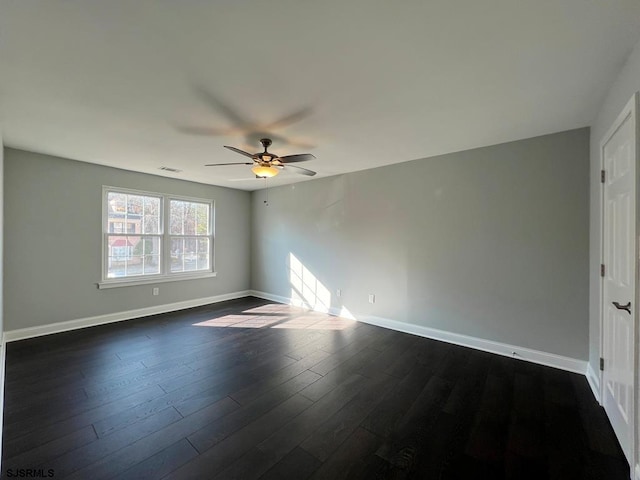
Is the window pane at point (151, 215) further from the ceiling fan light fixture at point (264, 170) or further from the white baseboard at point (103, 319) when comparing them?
the ceiling fan light fixture at point (264, 170)

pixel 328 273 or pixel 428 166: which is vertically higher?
pixel 428 166

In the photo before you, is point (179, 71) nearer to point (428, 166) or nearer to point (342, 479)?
point (342, 479)

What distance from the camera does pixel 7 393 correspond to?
236 centimetres

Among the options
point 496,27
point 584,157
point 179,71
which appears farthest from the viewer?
point 584,157

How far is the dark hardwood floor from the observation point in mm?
1660

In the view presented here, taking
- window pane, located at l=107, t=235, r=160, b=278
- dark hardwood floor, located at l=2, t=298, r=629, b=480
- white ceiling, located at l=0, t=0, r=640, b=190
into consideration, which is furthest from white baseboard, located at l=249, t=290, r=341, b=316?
white ceiling, located at l=0, t=0, r=640, b=190

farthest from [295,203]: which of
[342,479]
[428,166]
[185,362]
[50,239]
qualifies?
[342,479]

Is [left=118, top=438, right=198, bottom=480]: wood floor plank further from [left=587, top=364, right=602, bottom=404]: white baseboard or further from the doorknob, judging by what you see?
[left=587, top=364, right=602, bottom=404]: white baseboard

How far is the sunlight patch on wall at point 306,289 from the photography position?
5102 millimetres

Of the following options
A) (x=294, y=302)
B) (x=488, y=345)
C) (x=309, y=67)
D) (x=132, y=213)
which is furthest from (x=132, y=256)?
(x=488, y=345)

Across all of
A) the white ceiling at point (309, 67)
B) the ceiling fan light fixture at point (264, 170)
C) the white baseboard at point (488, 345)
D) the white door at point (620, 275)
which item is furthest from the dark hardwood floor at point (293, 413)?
the white ceiling at point (309, 67)

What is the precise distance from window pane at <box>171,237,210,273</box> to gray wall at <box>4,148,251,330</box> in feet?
2.29

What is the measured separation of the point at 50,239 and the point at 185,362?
2813 mm

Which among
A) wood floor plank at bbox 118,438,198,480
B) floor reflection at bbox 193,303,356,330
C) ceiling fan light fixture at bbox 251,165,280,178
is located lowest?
wood floor plank at bbox 118,438,198,480
